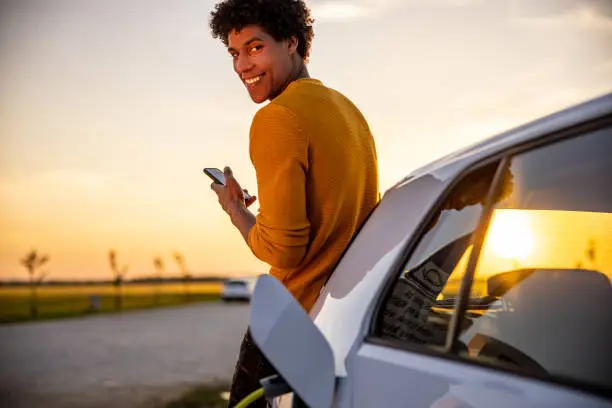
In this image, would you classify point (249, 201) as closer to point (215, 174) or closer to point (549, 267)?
point (215, 174)

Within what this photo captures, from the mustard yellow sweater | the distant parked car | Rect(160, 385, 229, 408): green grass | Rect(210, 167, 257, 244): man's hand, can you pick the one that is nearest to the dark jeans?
the mustard yellow sweater

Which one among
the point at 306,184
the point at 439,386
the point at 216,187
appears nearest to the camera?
the point at 439,386

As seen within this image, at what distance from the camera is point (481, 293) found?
1.92 meters

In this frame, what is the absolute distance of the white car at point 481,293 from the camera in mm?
1730

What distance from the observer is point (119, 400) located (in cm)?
1062

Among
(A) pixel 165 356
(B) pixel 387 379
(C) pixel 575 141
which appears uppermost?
(C) pixel 575 141

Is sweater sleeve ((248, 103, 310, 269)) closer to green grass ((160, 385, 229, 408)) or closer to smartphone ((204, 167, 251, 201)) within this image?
smartphone ((204, 167, 251, 201))

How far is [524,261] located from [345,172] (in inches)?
34.9

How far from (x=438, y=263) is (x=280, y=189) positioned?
578 millimetres

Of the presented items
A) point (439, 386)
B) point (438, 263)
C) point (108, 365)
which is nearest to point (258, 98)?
point (438, 263)

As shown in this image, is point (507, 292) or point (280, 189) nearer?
point (507, 292)

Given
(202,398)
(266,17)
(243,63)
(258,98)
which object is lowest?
(202,398)

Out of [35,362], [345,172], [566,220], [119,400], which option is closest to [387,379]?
[566,220]

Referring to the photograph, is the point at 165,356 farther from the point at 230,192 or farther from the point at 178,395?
the point at 230,192
